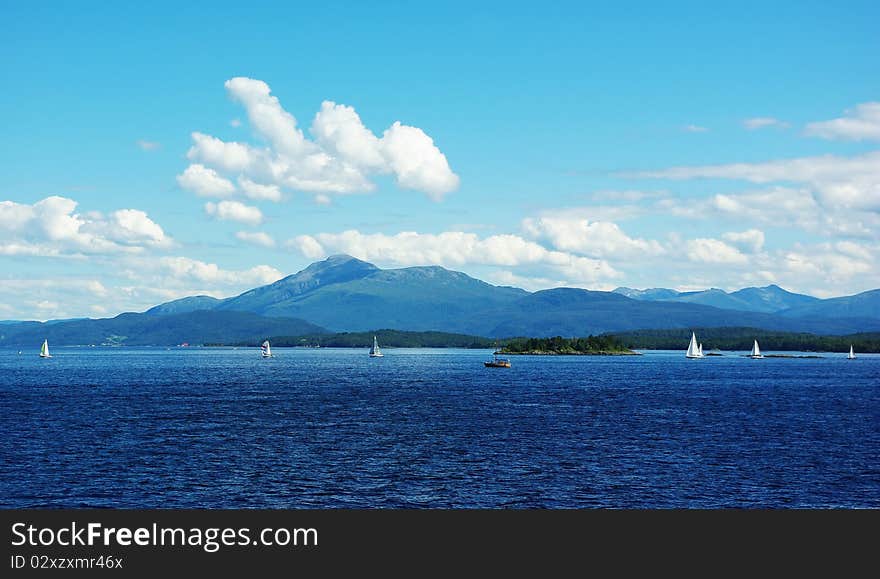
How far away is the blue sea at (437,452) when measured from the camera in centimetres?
5891

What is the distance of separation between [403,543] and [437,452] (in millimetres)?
42833

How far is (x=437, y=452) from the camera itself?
79188 mm

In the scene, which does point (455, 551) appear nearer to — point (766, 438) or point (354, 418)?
point (766, 438)

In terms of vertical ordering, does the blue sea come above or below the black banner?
below

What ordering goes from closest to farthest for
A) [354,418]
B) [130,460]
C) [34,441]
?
[130,460], [34,441], [354,418]

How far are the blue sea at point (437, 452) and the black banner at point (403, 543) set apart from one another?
46.5ft

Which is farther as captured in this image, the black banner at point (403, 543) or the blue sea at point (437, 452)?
the blue sea at point (437, 452)

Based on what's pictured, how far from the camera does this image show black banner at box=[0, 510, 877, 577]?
33812 millimetres

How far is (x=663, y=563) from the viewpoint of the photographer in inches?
1407

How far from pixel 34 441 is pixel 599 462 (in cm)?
5771

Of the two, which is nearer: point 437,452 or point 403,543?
point 403,543

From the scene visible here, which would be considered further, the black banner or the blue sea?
the blue sea

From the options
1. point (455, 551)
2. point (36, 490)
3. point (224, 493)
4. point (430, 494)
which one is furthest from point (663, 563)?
point (36, 490)

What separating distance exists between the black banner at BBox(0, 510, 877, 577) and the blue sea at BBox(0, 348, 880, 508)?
1417 cm
